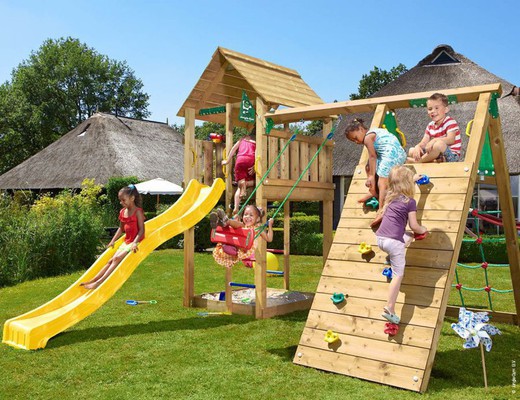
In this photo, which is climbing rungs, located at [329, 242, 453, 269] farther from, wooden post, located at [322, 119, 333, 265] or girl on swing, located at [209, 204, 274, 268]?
wooden post, located at [322, 119, 333, 265]

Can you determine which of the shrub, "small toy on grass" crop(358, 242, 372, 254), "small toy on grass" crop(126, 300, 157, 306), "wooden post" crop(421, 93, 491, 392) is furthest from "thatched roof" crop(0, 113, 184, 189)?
"wooden post" crop(421, 93, 491, 392)

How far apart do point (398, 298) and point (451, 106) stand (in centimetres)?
1854

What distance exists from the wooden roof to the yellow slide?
1474mm

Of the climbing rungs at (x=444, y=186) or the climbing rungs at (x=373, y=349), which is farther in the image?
the climbing rungs at (x=444, y=186)

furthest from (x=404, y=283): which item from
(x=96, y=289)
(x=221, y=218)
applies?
(x=96, y=289)

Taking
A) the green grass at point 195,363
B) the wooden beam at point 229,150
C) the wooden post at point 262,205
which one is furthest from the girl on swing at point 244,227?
the wooden beam at point 229,150

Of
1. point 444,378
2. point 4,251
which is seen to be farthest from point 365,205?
point 4,251

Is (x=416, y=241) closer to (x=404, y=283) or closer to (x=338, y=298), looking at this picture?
(x=404, y=283)

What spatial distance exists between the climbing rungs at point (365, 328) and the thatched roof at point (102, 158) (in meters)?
23.8

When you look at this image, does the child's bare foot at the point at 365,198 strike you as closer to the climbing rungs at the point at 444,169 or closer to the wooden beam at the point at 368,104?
the climbing rungs at the point at 444,169

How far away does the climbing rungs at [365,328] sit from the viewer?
200 inches

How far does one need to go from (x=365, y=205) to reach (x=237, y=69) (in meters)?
3.62

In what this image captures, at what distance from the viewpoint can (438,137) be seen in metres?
6.37

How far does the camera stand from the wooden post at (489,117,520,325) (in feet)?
21.2
